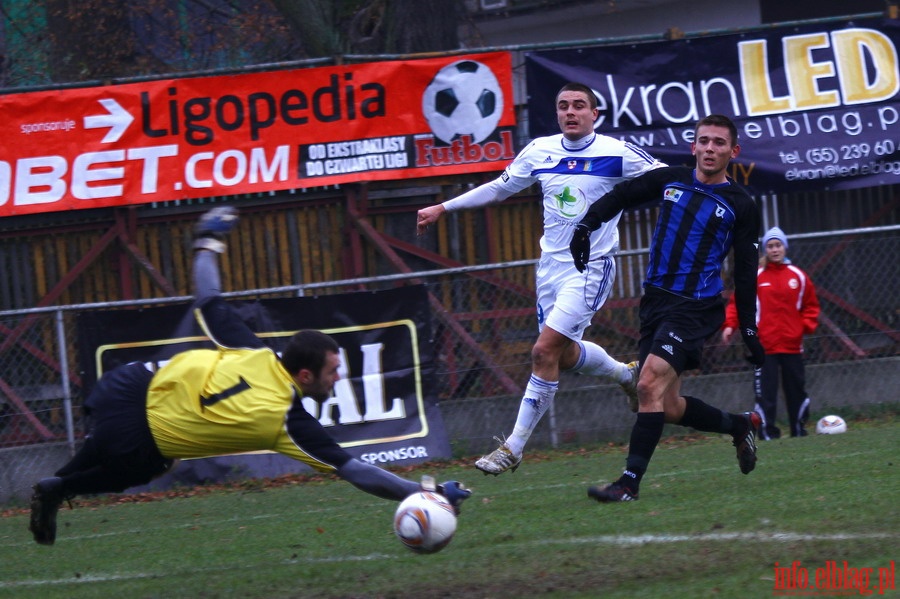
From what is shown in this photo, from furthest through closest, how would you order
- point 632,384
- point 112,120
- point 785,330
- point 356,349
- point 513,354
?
point 112,120 < point 513,354 < point 785,330 < point 356,349 < point 632,384

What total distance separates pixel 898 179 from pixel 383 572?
9.05 metres

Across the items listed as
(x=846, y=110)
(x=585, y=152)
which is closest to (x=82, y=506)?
(x=585, y=152)

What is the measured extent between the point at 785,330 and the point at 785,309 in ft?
0.63

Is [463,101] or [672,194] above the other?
[463,101]

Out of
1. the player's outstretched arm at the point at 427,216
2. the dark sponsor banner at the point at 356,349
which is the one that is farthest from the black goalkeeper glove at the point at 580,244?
the dark sponsor banner at the point at 356,349

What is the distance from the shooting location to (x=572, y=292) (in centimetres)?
766

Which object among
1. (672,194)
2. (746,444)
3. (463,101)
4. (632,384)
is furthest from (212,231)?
(463,101)

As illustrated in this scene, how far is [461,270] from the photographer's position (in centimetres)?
1091

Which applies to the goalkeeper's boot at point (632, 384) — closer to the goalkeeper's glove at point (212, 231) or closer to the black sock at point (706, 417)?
the black sock at point (706, 417)

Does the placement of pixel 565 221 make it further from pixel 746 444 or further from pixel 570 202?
pixel 746 444

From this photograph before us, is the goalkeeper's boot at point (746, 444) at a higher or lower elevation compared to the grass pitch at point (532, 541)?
higher

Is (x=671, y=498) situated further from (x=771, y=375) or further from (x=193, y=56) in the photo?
Result: (x=193, y=56)

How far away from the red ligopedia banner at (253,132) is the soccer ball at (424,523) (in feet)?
23.3

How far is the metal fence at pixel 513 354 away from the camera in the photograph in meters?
10.4
